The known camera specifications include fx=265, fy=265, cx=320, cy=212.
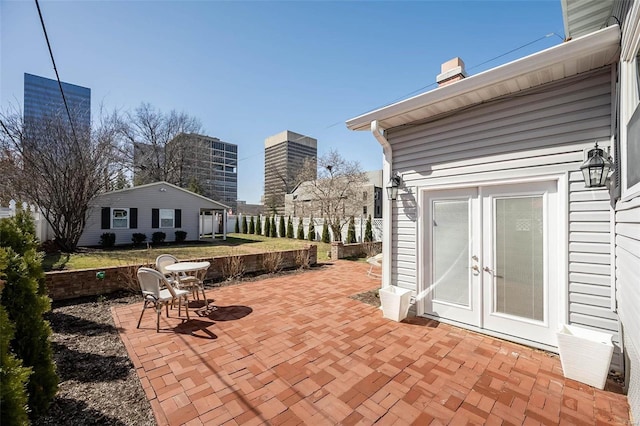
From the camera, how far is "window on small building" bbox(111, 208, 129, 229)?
15.2 m

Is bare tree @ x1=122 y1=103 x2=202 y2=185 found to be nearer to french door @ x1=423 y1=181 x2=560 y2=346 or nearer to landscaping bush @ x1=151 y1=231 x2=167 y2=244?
landscaping bush @ x1=151 y1=231 x2=167 y2=244

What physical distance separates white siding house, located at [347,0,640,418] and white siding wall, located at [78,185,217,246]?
15949 millimetres

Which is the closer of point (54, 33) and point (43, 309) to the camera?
point (43, 309)

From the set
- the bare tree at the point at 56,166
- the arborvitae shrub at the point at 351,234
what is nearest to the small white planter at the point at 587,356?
the arborvitae shrub at the point at 351,234

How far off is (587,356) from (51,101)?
49.2ft

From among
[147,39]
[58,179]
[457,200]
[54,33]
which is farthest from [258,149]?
[457,200]

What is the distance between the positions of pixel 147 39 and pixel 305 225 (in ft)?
47.7

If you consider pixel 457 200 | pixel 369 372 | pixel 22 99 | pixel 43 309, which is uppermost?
pixel 22 99

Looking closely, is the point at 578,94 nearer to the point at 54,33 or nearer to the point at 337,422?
the point at 337,422

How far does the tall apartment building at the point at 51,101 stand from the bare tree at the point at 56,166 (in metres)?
0.14

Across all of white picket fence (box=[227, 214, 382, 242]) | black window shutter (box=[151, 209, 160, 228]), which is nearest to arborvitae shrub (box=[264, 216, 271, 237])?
white picket fence (box=[227, 214, 382, 242])

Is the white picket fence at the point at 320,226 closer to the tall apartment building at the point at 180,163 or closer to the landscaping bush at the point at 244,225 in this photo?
the landscaping bush at the point at 244,225

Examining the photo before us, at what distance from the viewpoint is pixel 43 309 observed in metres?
2.49

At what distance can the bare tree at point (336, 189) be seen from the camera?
16984 mm
